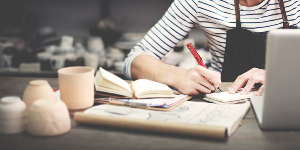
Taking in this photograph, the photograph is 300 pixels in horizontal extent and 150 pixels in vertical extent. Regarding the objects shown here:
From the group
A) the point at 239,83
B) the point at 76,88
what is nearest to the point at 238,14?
the point at 239,83

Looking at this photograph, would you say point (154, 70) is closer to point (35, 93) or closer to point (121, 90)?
point (121, 90)

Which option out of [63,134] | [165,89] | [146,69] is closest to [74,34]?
[146,69]

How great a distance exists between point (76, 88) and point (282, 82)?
1.65 feet

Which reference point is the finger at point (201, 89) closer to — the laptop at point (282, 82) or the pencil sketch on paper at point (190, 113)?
the pencil sketch on paper at point (190, 113)

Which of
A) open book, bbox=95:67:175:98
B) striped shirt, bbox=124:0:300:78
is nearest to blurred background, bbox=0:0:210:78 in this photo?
striped shirt, bbox=124:0:300:78

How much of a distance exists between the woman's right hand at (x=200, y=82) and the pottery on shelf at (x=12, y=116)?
52 cm

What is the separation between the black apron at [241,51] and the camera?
50.3 inches

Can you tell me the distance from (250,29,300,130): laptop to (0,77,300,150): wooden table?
3cm

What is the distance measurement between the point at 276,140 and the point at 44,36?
80.8 inches

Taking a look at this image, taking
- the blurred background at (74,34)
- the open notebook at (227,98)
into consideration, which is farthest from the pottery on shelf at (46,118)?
the blurred background at (74,34)

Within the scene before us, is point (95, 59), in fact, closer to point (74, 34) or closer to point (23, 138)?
point (74, 34)

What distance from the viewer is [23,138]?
0.69 metres

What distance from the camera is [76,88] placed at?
807 millimetres

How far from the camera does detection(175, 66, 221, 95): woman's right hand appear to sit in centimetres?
101
